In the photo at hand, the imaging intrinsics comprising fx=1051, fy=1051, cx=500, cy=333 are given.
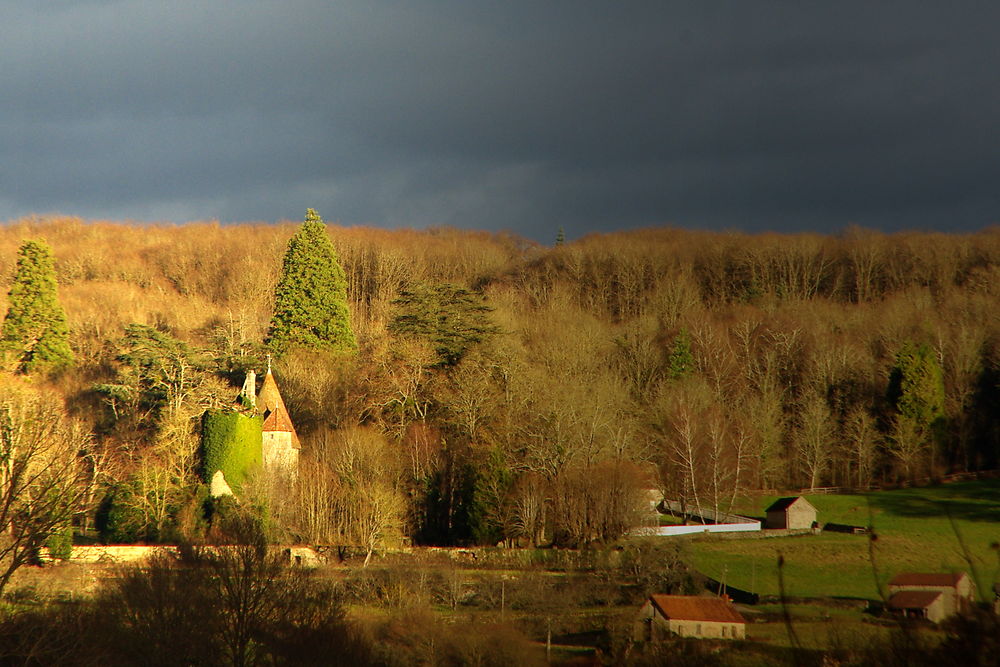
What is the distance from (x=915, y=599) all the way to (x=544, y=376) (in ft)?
86.7

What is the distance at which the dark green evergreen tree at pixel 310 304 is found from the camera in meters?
58.2

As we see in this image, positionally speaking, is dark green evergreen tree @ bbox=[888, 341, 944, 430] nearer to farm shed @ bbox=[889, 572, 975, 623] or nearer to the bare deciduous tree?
farm shed @ bbox=[889, 572, 975, 623]

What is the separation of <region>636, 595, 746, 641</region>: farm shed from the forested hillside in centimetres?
1027

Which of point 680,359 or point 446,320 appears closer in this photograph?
point 446,320

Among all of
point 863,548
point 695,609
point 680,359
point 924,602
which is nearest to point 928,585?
point 924,602

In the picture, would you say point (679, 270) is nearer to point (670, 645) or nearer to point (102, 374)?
point (102, 374)

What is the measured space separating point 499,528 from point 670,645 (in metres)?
16.0

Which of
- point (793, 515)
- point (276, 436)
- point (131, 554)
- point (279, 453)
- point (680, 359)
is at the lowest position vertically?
point (131, 554)

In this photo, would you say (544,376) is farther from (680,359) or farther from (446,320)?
(680,359)

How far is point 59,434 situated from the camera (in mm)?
35656

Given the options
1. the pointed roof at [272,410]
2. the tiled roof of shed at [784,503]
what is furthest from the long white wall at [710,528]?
the pointed roof at [272,410]

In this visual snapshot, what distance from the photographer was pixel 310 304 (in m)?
Result: 59.4

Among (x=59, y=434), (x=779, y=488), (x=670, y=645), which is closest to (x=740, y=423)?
(x=779, y=488)

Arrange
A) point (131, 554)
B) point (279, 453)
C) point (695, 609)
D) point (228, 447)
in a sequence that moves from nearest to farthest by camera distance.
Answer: point (695, 609) < point (131, 554) < point (228, 447) < point (279, 453)
